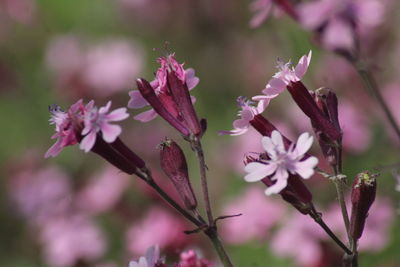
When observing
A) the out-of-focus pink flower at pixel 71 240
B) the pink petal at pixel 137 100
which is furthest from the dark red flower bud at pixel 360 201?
the out-of-focus pink flower at pixel 71 240

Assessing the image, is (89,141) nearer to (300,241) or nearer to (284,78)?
(284,78)

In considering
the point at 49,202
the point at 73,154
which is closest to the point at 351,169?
the point at 49,202

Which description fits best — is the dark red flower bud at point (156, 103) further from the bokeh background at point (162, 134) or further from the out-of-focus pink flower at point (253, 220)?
the out-of-focus pink flower at point (253, 220)

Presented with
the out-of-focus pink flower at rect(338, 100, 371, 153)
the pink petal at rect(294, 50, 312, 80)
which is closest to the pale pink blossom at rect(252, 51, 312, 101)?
the pink petal at rect(294, 50, 312, 80)

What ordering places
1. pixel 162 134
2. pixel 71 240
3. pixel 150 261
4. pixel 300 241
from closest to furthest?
pixel 150 261 < pixel 300 241 < pixel 71 240 < pixel 162 134

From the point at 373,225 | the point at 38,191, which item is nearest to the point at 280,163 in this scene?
the point at 373,225

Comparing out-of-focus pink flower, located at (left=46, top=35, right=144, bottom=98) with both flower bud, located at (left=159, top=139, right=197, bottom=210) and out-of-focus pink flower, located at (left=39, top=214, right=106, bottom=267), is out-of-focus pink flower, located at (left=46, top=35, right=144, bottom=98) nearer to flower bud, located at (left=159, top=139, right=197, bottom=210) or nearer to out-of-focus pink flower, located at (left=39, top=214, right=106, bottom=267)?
out-of-focus pink flower, located at (left=39, top=214, right=106, bottom=267)
